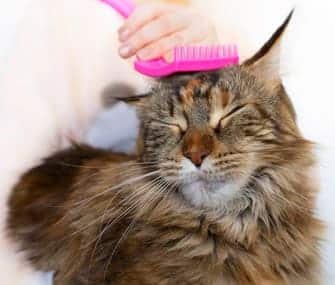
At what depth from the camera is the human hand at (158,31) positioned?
1.35m

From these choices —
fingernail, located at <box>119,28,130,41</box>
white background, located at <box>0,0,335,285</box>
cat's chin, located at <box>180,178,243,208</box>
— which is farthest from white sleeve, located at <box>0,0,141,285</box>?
cat's chin, located at <box>180,178,243,208</box>

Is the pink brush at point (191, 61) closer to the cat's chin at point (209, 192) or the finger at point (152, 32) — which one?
the finger at point (152, 32)

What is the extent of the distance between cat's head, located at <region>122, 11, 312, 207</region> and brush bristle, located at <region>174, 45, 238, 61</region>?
0.21 ft

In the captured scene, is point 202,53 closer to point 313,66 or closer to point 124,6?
point 124,6

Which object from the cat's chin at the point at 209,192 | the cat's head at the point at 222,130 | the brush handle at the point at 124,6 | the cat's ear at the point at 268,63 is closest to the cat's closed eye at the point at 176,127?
the cat's head at the point at 222,130

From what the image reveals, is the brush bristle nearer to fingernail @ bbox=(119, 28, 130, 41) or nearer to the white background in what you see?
fingernail @ bbox=(119, 28, 130, 41)

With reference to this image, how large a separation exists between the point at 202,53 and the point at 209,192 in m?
0.35

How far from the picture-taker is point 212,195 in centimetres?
118

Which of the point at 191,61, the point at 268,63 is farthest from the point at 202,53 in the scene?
the point at 268,63

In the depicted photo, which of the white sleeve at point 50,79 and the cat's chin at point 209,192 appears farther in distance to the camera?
the white sleeve at point 50,79

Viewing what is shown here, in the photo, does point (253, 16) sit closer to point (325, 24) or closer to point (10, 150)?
point (325, 24)

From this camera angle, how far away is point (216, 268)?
117 centimetres

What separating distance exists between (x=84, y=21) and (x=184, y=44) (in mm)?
394

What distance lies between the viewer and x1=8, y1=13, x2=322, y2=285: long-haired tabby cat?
1.16 metres
